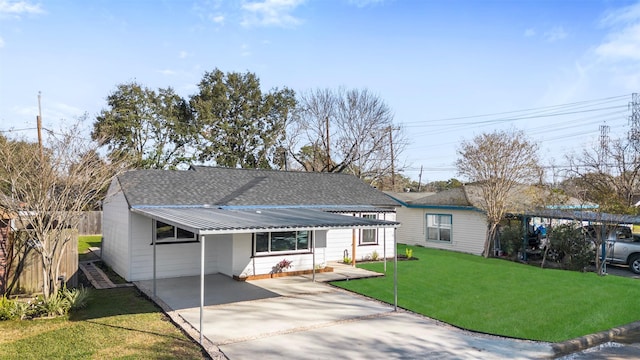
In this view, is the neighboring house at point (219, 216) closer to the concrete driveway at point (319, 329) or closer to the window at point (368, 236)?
the window at point (368, 236)

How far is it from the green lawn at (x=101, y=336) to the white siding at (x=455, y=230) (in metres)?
15.6

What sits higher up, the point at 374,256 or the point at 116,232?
the point at 116,232

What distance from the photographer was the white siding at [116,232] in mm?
12844

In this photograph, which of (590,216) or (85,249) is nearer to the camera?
(590,216)

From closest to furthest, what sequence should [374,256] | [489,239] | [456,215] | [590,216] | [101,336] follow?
[101,336] < [590,216] < [374,256] < [489,239] < [456,215]

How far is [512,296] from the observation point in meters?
11.0

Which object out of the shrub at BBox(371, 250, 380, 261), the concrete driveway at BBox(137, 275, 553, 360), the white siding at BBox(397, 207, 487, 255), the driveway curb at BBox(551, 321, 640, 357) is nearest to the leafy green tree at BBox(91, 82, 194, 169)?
the white siding at BBox(397, 207, 487, 255)

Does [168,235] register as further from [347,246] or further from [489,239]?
[489,239]

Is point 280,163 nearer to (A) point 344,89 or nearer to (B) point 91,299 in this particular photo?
(A) point 344,89

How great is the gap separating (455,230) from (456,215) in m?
0.78

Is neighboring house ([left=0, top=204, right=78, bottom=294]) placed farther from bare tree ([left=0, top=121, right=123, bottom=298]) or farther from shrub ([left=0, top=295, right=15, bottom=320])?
shrub ([left=0, top=295, right=15, bottom=320])

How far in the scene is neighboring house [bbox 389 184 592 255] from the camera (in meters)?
18.0

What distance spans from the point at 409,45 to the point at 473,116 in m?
18.2

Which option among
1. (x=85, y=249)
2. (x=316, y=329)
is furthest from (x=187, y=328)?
(x=85, y=249)
